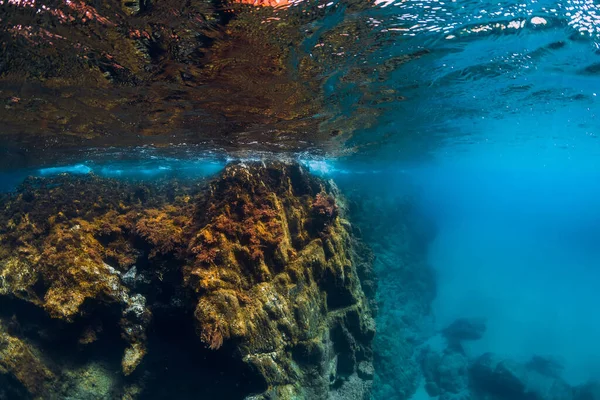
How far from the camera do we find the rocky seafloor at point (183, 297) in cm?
795

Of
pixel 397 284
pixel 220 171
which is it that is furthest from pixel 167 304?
pixel 397 284

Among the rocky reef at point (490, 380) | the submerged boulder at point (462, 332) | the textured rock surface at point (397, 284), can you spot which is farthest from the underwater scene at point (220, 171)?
the submerged boulder at point (462, 332)

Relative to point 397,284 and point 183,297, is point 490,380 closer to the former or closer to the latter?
point 397,284

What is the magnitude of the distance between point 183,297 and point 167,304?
30.9 inches

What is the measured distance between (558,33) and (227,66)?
30.7ft

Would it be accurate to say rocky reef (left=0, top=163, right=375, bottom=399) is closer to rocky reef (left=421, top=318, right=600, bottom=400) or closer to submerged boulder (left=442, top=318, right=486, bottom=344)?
rocky reef (left=421, top=318, right=600, bottom=400)

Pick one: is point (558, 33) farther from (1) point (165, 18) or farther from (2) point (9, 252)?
(2) point (9, 252)

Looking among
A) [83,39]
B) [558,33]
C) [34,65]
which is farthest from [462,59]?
[34,65]

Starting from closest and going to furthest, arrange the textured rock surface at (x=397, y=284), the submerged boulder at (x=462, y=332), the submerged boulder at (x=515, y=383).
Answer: the textured rock surface at (x=397, y=284), the submerged boulder at (x=515, y=383), the submerged boulder at (x=462, y=332)

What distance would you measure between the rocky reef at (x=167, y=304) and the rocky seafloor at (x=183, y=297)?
37mm

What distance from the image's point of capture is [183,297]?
26.7ft

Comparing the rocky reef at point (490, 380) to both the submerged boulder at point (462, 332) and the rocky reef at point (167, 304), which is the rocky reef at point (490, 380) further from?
the rocky reef at point (167, 304)

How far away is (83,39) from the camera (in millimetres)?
6586

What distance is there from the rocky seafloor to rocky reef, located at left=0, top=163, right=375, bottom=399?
0.04 metres
